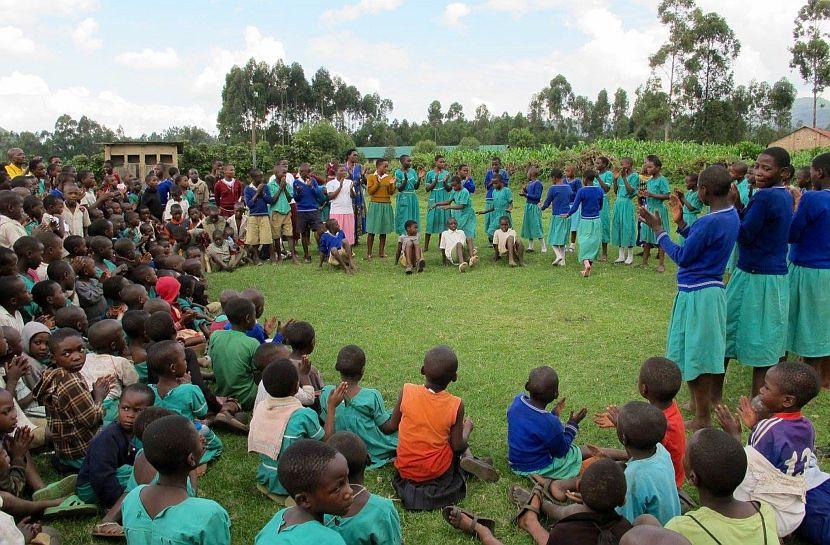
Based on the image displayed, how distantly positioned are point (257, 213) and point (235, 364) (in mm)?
7076

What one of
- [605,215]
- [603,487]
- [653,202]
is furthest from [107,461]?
[605,215]

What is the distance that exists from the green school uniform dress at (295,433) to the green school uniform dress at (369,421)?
344mm

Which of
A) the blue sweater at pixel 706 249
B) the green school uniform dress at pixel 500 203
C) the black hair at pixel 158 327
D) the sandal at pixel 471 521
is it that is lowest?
Result: the sandal at pixel 471 521

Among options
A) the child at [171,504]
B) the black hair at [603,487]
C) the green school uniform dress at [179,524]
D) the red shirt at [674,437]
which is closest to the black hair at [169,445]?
the child at [171,504]

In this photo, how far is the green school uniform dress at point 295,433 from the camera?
3.94 m

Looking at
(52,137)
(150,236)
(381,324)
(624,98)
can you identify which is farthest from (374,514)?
(624,98)

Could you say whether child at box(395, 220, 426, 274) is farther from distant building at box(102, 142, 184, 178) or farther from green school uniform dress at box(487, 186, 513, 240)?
distant building at box(102, 142, 184, 178)

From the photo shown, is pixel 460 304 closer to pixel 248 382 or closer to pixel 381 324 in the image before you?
pixel 381 324

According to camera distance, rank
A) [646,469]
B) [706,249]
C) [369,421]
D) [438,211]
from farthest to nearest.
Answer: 1. [438,211]
2. [706,249]
3. [369,421]
4. [646,469]

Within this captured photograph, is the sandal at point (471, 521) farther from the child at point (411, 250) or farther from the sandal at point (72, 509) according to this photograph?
the child at point (411, 250)

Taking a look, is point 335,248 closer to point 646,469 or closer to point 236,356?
point 236,356

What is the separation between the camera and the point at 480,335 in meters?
7.60

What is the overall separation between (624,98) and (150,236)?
81.2 metres

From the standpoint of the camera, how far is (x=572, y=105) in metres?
82.0
